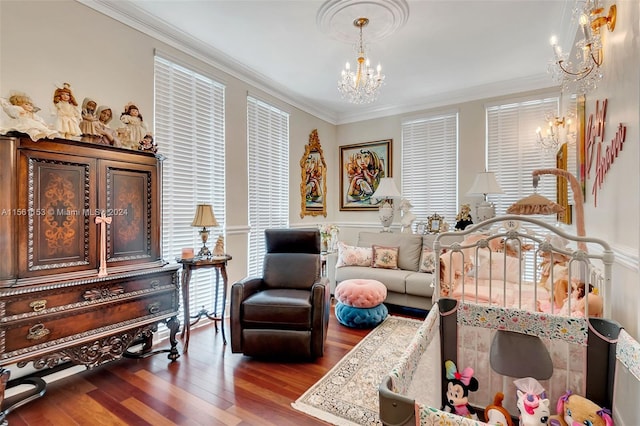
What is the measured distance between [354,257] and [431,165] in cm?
193

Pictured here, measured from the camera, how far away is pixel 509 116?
14.3ft

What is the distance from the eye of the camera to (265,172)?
171 inches

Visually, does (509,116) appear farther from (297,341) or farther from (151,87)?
(151,87)

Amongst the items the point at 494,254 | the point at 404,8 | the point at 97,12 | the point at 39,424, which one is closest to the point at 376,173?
the point at 494,254

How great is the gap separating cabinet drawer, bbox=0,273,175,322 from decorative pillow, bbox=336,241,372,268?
7.95 feet

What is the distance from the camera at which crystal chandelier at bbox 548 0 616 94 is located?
62.9 inches

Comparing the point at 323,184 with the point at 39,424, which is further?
the point at 323,184

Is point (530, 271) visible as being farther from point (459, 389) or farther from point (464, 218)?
point (459, 389)

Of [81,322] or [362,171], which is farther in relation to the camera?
[362,171]

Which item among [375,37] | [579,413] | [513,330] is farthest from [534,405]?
[375,37]

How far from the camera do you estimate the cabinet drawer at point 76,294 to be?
181 centimetres

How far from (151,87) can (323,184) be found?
10.3ft

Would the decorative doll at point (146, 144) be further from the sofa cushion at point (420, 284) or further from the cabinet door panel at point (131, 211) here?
the sofa cushion at point (420, 284)

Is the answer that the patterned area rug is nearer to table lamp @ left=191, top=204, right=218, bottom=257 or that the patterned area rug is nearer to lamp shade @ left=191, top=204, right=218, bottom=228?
table lamp @ left=191, top=204, right=218, bottom=257
